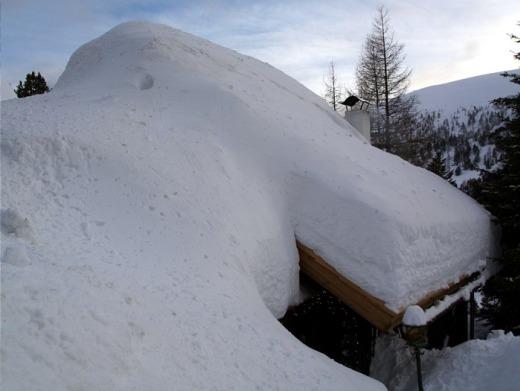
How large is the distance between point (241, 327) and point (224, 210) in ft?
5.39

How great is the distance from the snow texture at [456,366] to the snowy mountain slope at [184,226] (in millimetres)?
1465

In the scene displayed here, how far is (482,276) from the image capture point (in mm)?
7848

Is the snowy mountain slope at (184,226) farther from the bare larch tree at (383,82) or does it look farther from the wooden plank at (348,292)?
the bare larch tree at (383,82)

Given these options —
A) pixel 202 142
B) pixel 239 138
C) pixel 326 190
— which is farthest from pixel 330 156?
pixel 202 142

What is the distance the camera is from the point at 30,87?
18406 millimetres

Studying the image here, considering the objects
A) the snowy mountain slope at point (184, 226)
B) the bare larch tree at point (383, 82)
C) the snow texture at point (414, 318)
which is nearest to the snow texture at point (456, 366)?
the snowy mountain slope at point (184, 226)

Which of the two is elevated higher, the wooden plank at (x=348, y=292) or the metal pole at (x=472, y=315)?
the wooden plank at (x=348, y=292)

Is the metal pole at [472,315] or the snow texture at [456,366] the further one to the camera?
the metal pole at [472,315]

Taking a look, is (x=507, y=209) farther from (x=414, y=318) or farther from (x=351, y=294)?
(x=414, y=318)

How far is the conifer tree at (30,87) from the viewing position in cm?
1830

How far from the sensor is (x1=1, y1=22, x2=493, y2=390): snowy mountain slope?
7.84 ft

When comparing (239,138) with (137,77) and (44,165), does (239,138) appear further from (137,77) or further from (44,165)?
(44,165)

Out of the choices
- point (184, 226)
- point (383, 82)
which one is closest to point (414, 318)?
point (184, 226)

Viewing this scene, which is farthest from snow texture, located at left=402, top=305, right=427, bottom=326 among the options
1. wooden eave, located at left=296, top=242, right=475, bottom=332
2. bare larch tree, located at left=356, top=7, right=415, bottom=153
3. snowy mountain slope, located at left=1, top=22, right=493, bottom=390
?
bare larch tree, located at left=356, top=7, right=415, bottom=153
